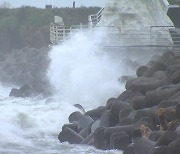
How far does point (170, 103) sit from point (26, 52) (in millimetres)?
19407

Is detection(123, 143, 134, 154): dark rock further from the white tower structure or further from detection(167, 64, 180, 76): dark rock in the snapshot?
the white tower structure

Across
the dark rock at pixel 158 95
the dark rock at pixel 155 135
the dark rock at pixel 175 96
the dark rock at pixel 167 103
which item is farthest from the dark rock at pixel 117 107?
the dark rock at pixel 155 135

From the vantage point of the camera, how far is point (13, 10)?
1527 inches

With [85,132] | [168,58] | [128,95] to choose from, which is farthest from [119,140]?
[168,58]

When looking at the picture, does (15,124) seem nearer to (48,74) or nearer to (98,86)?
(98,86)

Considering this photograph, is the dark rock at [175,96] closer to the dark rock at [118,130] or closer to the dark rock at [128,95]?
the dark rock at [118,130]

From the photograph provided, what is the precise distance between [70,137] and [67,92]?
5.82m

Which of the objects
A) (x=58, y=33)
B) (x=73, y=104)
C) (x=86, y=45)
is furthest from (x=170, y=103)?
(x=58, y=33)

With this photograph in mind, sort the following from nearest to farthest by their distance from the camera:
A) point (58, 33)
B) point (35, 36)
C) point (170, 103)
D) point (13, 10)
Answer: point (170, 103) → point (58, 33) → point (35, 36) → point (13, 10)

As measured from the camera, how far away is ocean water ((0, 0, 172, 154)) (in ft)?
39.7

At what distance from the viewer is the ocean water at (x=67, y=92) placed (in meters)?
12.1

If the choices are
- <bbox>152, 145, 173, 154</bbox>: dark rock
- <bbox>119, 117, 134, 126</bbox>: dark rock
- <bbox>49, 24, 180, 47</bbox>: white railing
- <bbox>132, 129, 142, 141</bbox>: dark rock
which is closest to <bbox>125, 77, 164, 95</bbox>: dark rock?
<bbox>119, 117, 134, 126</bbox>: dark rock

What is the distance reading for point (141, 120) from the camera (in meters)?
10.7

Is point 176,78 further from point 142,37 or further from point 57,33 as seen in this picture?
point 57,33
